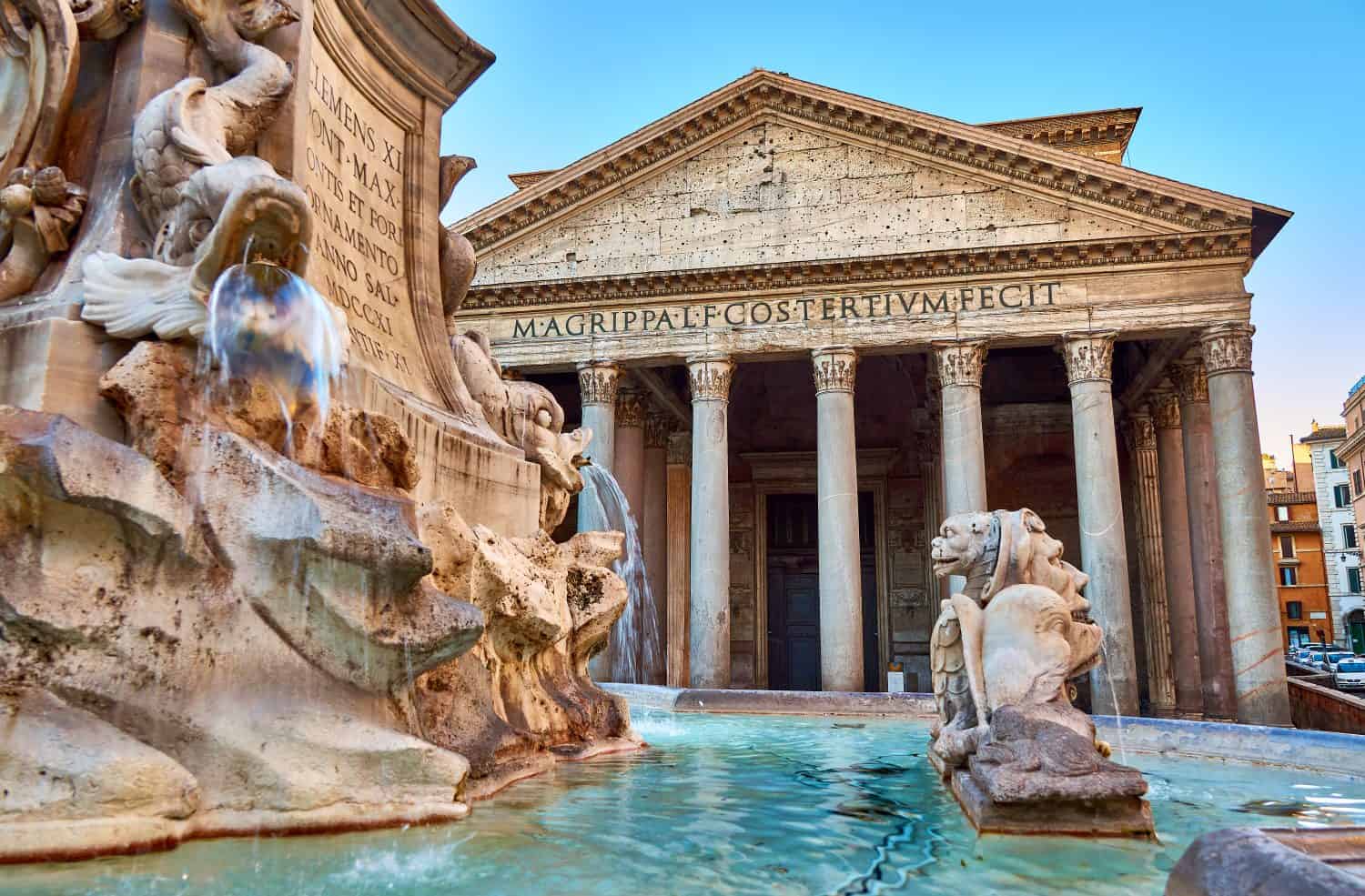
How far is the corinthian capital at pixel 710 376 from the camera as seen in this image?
18.3 metres

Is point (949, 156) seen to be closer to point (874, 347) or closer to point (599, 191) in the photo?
point (874, 347)

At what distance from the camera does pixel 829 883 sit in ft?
8.66

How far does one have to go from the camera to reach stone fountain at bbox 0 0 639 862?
2.53m

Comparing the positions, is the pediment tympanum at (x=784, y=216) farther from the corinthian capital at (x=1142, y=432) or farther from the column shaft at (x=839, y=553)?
the corinthian capital at (x=1142, y=432)

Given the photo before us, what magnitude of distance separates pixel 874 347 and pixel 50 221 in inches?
618

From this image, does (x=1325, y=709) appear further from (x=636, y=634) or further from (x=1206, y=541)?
(x=636, y=634)

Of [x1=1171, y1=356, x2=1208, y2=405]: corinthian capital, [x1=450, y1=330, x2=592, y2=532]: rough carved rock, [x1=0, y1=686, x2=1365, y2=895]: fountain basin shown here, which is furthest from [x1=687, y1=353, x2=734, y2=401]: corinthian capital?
[x1=450, y1=330, x2=592, y2=532]: rough carved rock

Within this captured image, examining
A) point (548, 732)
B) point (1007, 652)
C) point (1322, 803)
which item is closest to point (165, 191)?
point (548, 732)

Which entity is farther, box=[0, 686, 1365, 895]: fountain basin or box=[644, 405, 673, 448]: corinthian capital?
box=[644, 405, 673, 448]: corinthian capital

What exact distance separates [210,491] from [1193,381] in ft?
63.0

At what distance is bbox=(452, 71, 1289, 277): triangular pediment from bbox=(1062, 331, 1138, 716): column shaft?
7.17ft

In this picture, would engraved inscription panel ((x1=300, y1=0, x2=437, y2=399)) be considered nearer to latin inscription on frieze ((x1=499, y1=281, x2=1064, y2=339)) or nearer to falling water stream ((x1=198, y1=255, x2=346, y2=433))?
falling water stream ((x1=198, y1=255, x2=346, y2=433))

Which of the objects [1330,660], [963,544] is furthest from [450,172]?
[1330,660]

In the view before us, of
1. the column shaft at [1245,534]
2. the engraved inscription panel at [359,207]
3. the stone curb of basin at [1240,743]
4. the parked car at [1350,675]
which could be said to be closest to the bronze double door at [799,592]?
the column shaft at [1245,534]
